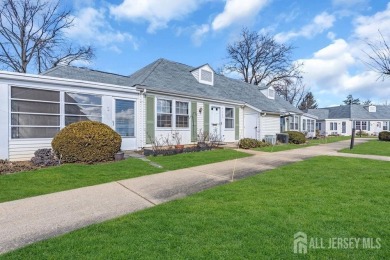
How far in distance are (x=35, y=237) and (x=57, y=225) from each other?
1.35ft

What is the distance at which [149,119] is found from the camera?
505 inches

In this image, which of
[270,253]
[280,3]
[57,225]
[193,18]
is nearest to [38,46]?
[193,18]

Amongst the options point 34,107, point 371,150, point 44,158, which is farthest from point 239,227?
point 371,150

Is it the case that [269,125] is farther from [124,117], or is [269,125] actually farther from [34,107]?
[34,107]

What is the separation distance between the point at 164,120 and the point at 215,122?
14.0 feet

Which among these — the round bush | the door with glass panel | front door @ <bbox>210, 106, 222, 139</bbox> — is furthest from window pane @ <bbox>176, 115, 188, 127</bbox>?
the round bush

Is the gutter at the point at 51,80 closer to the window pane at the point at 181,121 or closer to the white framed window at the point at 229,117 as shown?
the window pane at the point at 181,121

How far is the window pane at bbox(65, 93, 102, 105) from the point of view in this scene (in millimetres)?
10375

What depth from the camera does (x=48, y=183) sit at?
636cm

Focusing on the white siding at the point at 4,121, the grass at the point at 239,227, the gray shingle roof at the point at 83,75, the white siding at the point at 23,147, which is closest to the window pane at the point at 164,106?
the gray shingle roof at the point at 83,75

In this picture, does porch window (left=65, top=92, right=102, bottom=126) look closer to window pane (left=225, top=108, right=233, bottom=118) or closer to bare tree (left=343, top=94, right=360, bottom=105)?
window pane (left=225, top=108, right=233, bottom=118)

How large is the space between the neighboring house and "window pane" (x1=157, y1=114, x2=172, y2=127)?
3657 centimetres

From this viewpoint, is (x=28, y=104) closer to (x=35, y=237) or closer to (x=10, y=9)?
(x=35, y=237)

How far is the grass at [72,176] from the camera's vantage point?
227 inches
